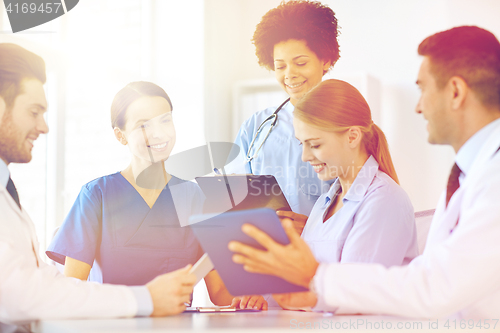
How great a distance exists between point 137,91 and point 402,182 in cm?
151

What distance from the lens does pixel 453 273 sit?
65 cm

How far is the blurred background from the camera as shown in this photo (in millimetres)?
1825

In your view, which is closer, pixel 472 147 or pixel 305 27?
pixel 472 147

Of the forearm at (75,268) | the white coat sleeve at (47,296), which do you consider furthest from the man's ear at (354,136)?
the forearm at (75,268)

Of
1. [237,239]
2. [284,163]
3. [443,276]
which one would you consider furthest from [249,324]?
[284,163]

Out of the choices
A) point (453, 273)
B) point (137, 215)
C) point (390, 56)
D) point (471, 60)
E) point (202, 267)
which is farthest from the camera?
point (390, 56)

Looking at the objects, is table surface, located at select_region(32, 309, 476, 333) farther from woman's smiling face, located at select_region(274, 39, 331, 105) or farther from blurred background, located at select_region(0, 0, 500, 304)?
blurred background, located at select_region(0, 0, 500, 304)

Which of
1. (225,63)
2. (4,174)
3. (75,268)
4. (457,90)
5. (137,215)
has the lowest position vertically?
(75,268)

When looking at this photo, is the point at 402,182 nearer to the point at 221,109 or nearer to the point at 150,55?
the point at 221,109

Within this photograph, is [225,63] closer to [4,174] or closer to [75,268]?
[75,268]

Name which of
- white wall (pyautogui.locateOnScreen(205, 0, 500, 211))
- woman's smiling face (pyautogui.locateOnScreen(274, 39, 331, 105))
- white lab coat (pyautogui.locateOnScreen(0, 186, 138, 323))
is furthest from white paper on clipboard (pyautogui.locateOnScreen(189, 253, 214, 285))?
white wall (pyautogui.locateOnScreen(205, 0, 500, 211))

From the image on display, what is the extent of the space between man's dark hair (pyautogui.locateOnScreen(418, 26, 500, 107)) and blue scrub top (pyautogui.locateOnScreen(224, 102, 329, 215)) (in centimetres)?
59

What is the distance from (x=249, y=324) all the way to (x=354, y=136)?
52 cm

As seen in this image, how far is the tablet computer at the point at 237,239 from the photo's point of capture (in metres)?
0.72
